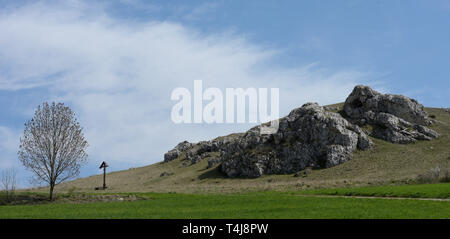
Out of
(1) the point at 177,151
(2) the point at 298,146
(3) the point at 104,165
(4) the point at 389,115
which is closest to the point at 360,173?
(2) the point at 298,146

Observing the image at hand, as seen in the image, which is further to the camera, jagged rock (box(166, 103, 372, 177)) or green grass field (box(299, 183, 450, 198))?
jagged rock (box(166, 103, 372, 177))

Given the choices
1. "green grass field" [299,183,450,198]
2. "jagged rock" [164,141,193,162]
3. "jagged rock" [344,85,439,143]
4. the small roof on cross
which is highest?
"jagged rock" [344,85,439,143]

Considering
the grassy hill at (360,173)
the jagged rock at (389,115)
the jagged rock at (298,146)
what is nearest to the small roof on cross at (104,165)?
the grassy hill at (360,173)

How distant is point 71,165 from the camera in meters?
60.9

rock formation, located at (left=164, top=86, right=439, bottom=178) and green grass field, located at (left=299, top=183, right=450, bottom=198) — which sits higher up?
rock formation, located at (left=164, top=86, right=439, bottom=178)

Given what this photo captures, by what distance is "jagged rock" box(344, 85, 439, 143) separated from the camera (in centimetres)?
9675

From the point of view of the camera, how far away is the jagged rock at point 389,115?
3809 inches

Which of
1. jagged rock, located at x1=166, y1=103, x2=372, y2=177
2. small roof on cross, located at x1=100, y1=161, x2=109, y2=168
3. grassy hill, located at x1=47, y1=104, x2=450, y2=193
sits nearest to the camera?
grassy hill, located at x1=47, y1=104, x2=450, y2=193

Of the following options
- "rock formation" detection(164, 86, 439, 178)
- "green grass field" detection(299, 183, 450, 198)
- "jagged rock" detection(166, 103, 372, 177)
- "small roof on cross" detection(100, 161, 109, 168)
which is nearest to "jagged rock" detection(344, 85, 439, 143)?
"rock formation" detection(164, 86, 439, 178)

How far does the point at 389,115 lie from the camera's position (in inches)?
3957

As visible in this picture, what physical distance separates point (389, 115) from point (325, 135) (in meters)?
19.5

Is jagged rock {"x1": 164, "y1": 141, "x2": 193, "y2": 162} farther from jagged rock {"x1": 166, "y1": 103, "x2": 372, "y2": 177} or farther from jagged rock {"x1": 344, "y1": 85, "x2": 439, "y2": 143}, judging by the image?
jagged rock {"x1": 344, "y1": 85, "x2": 439, "y2": 143}

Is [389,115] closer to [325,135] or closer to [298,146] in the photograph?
[325,135]
